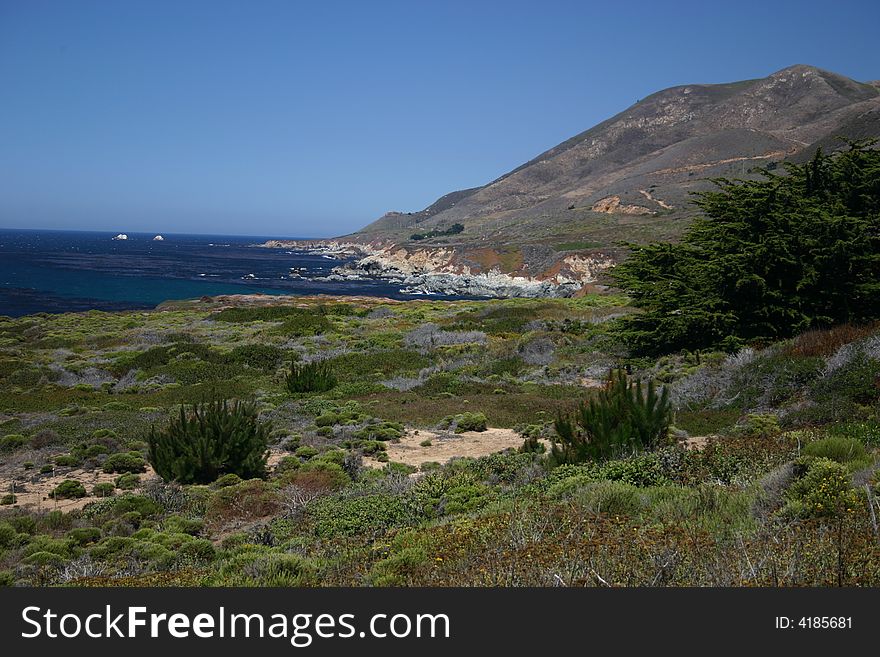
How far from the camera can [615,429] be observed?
29.9 ft

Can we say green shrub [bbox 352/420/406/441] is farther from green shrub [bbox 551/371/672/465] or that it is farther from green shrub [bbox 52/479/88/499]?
green shrub [bbox 52/479/88/499]

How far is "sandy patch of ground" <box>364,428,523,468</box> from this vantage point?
38.7ft

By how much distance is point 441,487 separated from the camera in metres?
8.47

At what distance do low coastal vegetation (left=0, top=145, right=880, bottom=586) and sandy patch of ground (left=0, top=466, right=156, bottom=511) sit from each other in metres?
0.09

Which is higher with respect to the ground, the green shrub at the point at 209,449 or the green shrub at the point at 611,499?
the green shrub at the point at 611,499

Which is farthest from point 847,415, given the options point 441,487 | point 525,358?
point 525,358

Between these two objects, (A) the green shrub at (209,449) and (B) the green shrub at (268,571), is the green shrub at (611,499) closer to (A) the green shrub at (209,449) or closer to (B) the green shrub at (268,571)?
(B) the green shrub at (268,571)

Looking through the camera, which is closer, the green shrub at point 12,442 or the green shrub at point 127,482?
the green shrub at point 127,482

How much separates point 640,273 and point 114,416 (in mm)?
16548

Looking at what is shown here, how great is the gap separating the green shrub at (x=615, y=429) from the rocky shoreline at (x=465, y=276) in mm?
48642

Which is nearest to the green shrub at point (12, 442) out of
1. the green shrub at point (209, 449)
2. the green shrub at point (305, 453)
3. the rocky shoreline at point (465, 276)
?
the green shrub at point (209, 449)

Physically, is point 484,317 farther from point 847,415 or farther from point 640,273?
point 847,415

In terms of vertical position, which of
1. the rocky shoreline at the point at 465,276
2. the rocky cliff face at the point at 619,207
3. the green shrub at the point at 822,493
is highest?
the rocky cliff face at the point at 619,207

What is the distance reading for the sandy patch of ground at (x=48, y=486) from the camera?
968 centimetres
